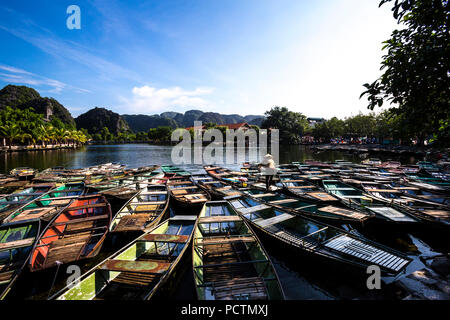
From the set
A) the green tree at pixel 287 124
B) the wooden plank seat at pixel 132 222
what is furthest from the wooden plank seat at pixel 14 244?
the green tree at pixel 287 124

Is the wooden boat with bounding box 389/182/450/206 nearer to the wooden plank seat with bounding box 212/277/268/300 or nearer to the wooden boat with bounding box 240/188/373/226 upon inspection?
the wooden boat with bounding box 240/188/373/226

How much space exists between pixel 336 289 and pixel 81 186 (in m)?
20.2

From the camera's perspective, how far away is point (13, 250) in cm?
743

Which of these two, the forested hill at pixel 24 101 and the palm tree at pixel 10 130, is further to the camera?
the forested hill at pixel 24 101

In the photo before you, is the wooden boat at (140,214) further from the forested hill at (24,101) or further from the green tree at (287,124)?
the forested hill at (24,101)

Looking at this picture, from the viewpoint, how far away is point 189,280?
698 centimetres

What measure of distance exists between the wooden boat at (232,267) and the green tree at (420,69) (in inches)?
221

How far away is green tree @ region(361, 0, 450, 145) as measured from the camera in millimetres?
4465

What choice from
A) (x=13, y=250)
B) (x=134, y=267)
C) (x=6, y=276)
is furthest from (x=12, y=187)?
(x=134, y=267)

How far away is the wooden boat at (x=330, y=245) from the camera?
6.11m

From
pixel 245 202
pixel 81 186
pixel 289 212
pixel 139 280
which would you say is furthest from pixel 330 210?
pixel 81 186

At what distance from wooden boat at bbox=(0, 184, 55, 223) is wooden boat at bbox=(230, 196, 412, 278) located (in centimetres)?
1330

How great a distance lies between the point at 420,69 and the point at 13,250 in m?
14.5
